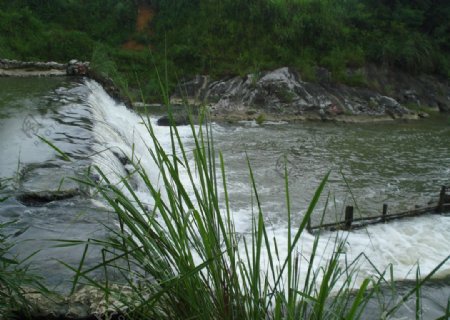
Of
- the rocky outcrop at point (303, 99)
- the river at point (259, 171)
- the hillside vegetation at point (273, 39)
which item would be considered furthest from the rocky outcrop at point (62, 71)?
the hillside vegetation at point (273, 39)

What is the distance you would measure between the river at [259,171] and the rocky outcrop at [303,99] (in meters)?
1.53

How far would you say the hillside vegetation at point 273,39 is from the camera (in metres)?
24.3

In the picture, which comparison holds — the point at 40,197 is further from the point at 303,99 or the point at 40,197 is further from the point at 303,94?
the point at 303,94

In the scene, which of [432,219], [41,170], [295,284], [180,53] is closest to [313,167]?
[432,219]

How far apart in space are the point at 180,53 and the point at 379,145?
1482 centimetres

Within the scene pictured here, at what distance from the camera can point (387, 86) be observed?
23.4 meters

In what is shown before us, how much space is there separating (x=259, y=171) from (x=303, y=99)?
35.0 feet

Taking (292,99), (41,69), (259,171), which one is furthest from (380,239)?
(41,69)

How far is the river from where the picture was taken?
464cm

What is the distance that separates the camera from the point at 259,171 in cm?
1091

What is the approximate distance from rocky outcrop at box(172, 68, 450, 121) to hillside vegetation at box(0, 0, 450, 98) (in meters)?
1.04

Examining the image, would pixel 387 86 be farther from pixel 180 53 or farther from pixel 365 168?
pixel 365 168

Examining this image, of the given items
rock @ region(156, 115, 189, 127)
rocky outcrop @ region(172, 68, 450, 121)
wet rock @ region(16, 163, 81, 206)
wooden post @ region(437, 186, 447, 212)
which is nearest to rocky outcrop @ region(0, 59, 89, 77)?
rock @ region(156, 115, 189, 127)

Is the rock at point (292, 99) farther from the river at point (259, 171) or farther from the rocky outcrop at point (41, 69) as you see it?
the rocky outcrop at point (41, 69)
